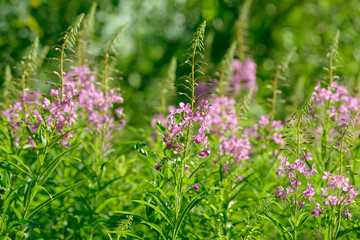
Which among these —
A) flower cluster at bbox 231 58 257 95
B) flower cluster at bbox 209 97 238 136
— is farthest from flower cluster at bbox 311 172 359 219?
flower cluster at bbox 231 58 257 95

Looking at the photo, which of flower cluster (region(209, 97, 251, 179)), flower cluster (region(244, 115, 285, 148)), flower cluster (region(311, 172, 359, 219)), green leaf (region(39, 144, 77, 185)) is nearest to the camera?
flower cluster (region(311, 172, 359, 219))

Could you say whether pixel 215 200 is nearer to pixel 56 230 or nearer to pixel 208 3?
pixel 56 230

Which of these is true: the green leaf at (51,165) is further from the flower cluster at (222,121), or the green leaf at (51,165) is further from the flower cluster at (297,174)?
the flower cluster at (222,121)

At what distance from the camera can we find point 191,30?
12.3m

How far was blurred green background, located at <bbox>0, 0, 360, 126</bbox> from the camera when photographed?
11.1 m

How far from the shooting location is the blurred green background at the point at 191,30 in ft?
36.4

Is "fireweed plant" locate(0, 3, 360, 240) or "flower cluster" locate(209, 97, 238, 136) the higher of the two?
"flower cluster" locate(209, 97, 238, 136)

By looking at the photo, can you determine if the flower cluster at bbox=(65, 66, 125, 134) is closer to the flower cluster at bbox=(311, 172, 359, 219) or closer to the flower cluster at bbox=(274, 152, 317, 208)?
the flower cluster at bbox=(274, 152, 317, 208)

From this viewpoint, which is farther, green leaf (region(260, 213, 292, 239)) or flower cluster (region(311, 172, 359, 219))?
green leaf (region(260, 213, 292, 239))

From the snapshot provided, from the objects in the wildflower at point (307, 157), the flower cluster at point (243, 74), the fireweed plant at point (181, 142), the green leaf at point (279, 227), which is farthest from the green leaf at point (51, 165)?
the flower cluster at point (243, 74)

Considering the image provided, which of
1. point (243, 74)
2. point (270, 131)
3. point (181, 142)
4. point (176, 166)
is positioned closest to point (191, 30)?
point (243, 74)

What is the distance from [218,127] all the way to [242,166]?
0.67 m

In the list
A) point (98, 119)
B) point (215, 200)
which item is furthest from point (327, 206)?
point (98, 119)

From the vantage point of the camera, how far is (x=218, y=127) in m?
5.02
